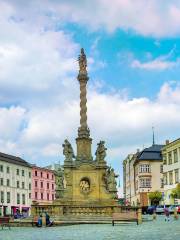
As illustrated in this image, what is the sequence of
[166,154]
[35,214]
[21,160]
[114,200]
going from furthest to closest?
[21,160]
[166,154]
[114,200]
[35,214]

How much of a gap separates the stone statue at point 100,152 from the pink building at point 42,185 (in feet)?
187

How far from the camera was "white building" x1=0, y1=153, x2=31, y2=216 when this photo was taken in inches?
3669

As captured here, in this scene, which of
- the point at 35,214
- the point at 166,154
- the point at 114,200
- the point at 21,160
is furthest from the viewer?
the point at 21,160

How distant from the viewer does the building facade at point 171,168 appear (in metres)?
87.6

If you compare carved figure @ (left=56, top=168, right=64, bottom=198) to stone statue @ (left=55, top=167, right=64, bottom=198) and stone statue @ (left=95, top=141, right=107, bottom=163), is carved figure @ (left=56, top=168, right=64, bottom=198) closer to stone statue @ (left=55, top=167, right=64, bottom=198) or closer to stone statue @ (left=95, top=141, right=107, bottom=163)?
stone statue @ (left=55, top=167, right=64, bottom=198)

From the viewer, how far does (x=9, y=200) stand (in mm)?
94500

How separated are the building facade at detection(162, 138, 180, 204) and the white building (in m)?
25.4

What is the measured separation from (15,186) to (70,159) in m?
50.9

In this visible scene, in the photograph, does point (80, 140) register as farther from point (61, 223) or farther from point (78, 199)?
point (61, 223)

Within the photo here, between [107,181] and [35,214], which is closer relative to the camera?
[35,214]

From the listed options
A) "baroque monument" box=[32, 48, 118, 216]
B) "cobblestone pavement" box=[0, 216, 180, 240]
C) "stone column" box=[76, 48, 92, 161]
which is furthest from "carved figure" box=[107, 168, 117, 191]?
"cobblestone pavement" box=[0, 216, 180, 240]

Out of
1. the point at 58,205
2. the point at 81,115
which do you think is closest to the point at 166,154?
the point at 81,115

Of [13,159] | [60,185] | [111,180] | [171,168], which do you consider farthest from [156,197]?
[60,185]

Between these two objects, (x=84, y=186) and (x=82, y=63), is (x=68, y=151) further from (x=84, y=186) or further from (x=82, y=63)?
(x=82, y=63)
